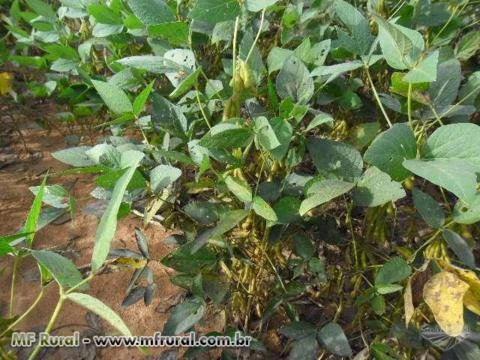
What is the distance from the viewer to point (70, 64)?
103 centimetres

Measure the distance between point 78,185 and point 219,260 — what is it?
76 cm

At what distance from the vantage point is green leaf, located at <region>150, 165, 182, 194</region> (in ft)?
2.03

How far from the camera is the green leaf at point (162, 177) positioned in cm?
62

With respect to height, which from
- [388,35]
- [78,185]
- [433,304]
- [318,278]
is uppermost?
[388,35]

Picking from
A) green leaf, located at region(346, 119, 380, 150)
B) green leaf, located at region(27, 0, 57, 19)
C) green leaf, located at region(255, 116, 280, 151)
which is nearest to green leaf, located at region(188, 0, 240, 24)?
green leaf, located at region(255, 116, 280, 151)

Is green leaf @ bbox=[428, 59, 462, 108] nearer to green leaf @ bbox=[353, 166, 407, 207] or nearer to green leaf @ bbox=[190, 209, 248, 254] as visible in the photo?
green leaf @ bbox=[353, 166, 407, 207]

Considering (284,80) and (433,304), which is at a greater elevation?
(284,80)

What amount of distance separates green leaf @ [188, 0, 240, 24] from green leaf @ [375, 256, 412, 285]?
1.35 ft

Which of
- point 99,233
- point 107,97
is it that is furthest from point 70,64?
point 99,233

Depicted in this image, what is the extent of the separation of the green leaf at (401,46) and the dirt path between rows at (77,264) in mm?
512

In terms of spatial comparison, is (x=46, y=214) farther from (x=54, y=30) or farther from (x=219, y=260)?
(x=54, y=30)

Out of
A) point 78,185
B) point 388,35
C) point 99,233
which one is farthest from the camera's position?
point 78,185

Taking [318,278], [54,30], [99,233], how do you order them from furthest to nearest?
1. [54,30]
2. [318,278]
3. [99,233]

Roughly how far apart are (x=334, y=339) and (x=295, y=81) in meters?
0.40
